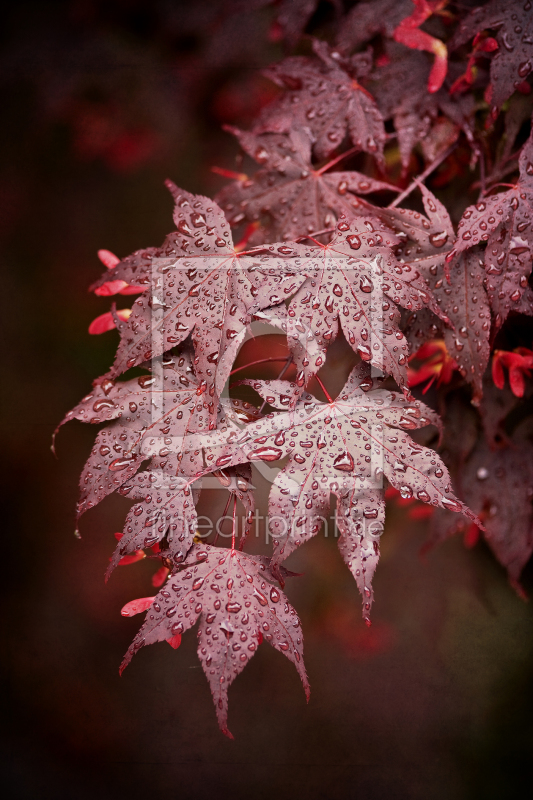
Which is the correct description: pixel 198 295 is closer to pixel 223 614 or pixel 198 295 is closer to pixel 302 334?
pixel 302 334

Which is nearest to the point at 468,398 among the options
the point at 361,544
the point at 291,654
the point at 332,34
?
the point at 361,544

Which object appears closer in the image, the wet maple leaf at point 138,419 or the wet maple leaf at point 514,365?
the wet maple leaf at point 138,419

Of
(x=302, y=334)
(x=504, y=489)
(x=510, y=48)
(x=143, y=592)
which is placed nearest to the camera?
(x=302, y=334)

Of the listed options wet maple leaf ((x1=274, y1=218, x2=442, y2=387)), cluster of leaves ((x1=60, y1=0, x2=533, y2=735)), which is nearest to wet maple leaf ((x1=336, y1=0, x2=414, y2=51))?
cluster of leaves ((x1=60, y1=0, x2=533, y2=735))

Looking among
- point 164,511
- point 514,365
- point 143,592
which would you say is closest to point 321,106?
point 514,365

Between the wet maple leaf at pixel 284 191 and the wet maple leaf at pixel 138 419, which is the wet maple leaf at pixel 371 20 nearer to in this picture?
the wet maple leaf at pixel 284 191

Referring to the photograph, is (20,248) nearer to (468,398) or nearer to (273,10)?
(273,10)

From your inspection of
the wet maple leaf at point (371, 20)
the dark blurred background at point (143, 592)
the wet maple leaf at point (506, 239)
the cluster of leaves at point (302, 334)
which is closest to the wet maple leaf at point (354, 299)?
the cluster of leaves at point (302, 334)
